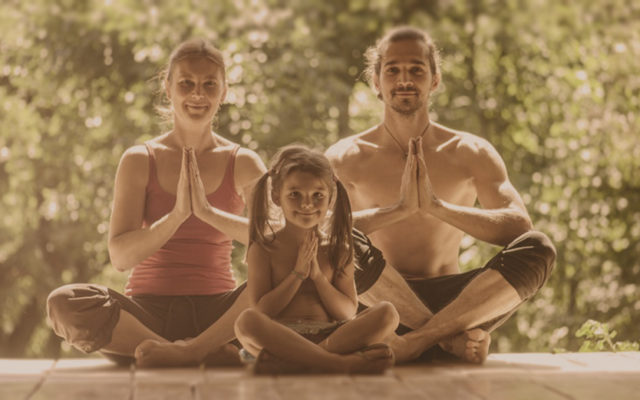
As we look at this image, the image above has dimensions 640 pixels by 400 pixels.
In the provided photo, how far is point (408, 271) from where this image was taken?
4172 millimetres

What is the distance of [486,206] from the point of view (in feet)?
13.6

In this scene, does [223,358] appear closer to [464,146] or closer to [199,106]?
[199,106]

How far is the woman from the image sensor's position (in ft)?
12.0

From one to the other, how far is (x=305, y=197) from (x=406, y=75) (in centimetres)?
91

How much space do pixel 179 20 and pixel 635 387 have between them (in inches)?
206

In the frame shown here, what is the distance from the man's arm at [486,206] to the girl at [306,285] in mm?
414

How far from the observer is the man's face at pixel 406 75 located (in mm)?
4078

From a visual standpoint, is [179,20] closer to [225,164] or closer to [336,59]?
[336,59]

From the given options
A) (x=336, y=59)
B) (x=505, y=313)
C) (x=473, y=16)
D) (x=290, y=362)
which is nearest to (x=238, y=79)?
(x=336, y=59)

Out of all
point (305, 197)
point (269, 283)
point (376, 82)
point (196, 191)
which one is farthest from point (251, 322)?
point (376, 82)

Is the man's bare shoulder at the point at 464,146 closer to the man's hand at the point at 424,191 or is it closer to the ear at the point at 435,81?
the ear at the point at 435,81

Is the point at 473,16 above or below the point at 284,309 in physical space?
above

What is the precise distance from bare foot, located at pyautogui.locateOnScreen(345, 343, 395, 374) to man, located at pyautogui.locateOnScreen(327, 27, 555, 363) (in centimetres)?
36

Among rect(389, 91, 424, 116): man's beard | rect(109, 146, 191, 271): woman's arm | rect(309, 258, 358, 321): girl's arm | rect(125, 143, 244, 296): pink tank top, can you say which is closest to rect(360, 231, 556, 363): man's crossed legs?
rect(309, 258, 358, 321): girl's arm
